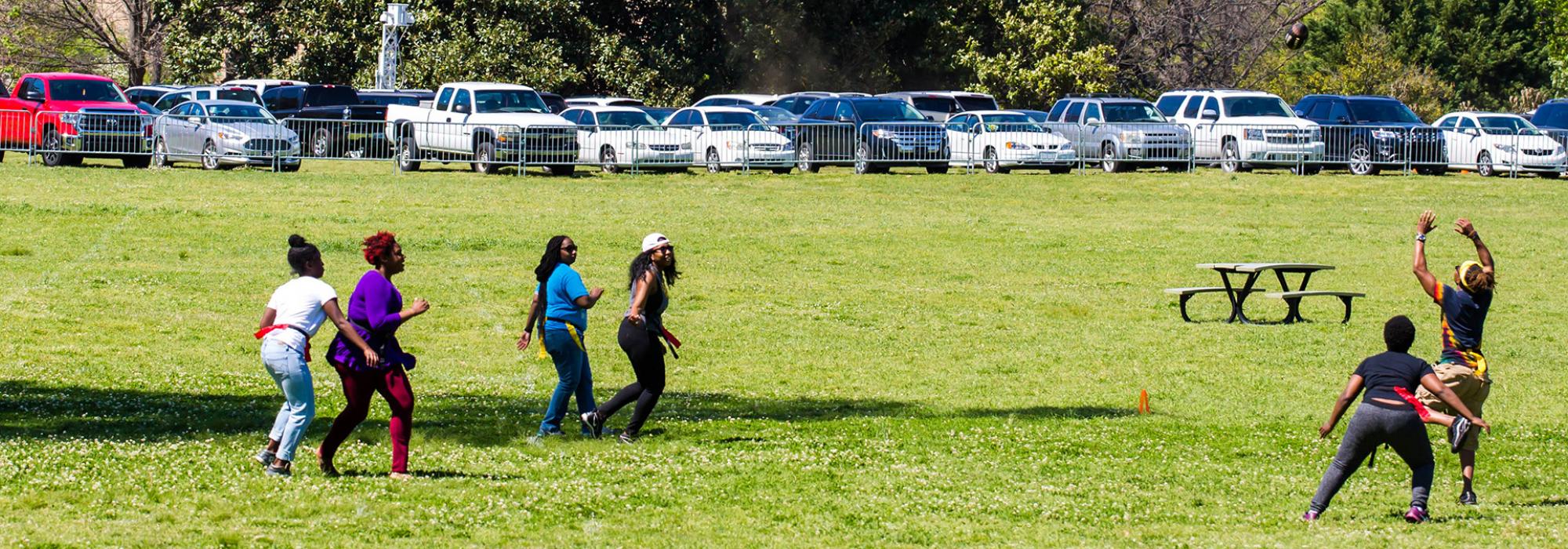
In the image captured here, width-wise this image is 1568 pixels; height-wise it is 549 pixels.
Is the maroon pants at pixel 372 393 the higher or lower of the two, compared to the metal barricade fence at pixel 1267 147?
lower

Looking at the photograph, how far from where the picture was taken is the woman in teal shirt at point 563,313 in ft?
36.2

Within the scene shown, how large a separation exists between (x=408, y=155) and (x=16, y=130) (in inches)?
277

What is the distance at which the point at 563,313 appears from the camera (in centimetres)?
1102

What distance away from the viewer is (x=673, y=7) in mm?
49688

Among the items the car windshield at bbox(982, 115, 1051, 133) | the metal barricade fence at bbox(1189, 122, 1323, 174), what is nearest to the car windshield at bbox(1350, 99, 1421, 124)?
the metal barricade fence at bbox(1189, 122, 1323, 174)

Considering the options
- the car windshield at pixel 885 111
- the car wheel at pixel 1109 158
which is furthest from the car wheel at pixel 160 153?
the car wheel at pixel 1109 158

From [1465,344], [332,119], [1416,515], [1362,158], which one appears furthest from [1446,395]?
[332,119]

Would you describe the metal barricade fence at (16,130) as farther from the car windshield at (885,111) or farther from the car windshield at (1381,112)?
the car windshield at (1381,112)

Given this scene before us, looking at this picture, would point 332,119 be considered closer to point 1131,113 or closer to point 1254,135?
point 1131,113

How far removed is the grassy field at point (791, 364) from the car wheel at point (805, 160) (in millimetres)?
1614

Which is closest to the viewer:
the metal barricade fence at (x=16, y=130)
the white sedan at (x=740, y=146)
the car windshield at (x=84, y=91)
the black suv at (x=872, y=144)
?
the metal barricade fence at (x=16, y=130)

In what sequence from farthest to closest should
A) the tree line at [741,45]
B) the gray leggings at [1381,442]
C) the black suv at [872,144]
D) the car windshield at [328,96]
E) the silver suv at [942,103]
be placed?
the tree line at [741,45] < the silver suv at [942,103] < the car windshield at [328,96] < the black suv at [872,144] < the gray leggings at [1381,442]

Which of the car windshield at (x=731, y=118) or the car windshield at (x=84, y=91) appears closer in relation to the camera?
the car windshield at (x=731, y=118)

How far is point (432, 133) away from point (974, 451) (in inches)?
885
